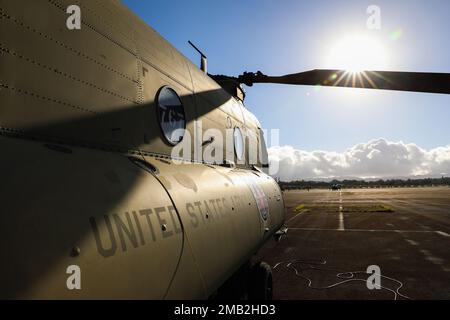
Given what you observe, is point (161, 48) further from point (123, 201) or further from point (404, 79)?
point (404, 79)

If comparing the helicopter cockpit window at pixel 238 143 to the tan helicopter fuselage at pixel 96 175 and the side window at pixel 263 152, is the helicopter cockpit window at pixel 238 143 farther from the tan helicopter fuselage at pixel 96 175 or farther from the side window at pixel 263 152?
the tan helicopter fuselage at pixel 96 175

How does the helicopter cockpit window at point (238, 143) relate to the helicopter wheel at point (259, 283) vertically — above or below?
above

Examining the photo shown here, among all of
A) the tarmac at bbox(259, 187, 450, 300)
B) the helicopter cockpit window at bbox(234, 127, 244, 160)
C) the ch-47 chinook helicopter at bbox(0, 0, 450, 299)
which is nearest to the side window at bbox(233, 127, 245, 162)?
the helicopter cockpit window at bbox(234, 127, 244, 160)

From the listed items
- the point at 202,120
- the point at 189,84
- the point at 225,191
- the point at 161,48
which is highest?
the point at 161,48

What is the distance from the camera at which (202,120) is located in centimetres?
546

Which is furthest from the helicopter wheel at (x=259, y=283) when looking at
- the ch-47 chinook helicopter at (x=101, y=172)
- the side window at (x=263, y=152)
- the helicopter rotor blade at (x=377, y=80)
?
the helicopter rotor blade at (x=377, y=80)

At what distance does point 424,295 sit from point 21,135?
932 centimetres

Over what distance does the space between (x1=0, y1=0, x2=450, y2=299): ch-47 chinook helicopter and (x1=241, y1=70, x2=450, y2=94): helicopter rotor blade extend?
3253mm

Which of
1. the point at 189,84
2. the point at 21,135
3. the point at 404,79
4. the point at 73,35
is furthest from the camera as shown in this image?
the point at 404,79

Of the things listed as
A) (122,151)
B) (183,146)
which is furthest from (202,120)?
(122,151)

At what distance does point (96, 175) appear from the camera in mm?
2355

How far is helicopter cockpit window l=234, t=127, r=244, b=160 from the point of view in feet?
24.5

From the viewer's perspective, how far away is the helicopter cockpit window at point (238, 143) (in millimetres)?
7455

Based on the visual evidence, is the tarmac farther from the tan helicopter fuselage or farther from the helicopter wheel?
the tan helicopter fuselage
